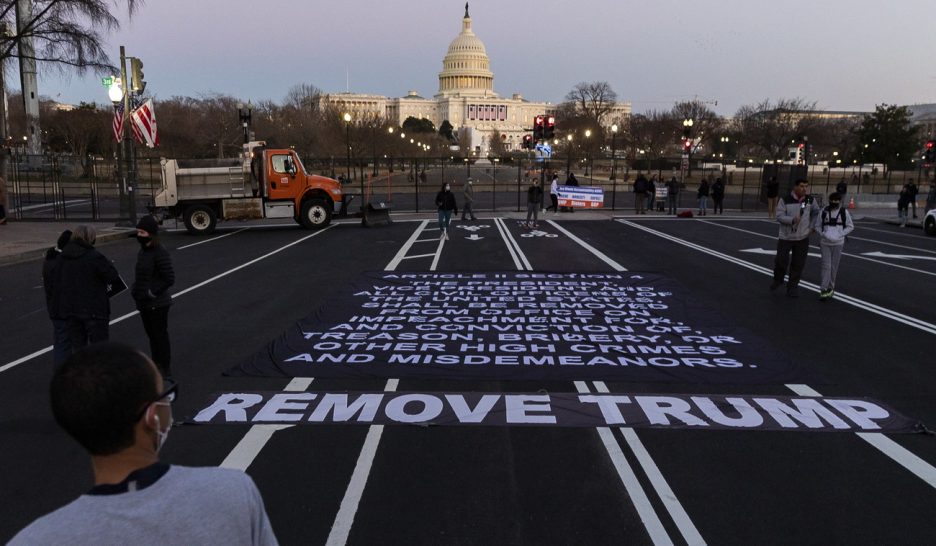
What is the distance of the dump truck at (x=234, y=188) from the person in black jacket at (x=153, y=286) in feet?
54.9

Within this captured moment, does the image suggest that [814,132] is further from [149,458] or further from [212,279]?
[149,458]

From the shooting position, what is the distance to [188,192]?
904 inches

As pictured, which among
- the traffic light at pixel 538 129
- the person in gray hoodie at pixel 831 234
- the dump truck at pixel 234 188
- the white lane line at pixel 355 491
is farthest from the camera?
the traffic light at pixel 538 129

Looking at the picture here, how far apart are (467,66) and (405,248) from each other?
580 feet

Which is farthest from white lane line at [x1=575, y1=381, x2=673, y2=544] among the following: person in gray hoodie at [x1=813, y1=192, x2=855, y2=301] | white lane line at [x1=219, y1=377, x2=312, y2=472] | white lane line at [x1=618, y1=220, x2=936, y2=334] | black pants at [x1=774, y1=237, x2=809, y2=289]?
black pants at [x1=774, y1=237, x2=809, y2=289]

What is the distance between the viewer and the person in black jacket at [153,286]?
6949 mm

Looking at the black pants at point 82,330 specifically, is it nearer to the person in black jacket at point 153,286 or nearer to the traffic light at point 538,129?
the person in black jacket at point 153,286

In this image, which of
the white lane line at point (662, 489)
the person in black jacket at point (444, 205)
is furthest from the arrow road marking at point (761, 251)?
the white lane line at point (662, 489)

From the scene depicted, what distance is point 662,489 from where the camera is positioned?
15.9 ft

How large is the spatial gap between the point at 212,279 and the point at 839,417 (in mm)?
11908

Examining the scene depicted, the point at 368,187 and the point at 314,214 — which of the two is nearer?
the point at 314,214

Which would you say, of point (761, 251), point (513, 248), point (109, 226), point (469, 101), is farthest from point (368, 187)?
point (469, 101)

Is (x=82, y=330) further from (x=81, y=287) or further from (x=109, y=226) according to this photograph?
(x=109, y=226)

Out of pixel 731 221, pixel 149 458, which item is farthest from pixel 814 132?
pixel 149 458
